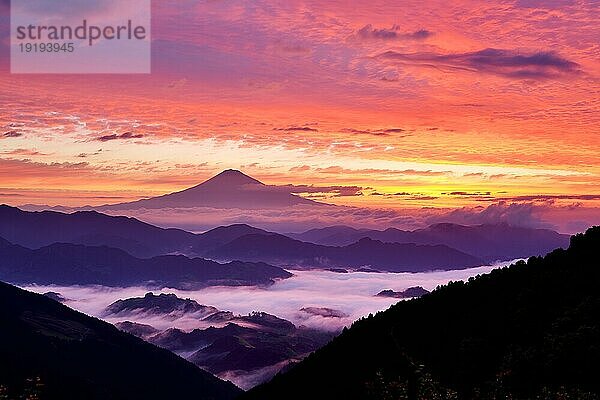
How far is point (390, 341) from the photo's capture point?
147500 millimetres

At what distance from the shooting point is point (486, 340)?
115 metres

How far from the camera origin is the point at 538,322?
112312mm

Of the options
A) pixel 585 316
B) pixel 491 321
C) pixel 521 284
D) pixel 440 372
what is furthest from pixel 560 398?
pixel 521 284

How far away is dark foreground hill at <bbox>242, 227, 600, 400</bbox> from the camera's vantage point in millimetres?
74688

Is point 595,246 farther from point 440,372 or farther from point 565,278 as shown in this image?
point 440,372

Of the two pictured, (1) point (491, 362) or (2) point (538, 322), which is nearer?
(1) point (491, 362)

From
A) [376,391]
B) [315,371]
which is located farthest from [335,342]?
[376,391]

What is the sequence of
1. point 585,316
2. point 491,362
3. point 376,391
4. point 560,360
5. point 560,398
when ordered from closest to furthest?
point 560,398 → point 376,391 → point 560,360 → point 585,316 → point 491,362

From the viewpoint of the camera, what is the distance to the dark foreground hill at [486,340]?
7469 centimetres

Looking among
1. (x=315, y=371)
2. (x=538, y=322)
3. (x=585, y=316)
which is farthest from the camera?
(x=315, y=371)

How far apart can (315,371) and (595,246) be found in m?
67.1

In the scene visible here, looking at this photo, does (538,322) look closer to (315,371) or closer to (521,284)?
(521,284)

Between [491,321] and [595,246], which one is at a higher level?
[595,246]

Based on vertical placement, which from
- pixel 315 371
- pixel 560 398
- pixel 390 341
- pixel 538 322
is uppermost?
pixel 560 398
